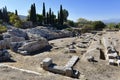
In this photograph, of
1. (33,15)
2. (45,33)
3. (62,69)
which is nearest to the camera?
(62,69)

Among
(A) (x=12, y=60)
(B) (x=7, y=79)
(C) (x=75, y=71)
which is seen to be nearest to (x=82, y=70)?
(C) (x=75, y=71)

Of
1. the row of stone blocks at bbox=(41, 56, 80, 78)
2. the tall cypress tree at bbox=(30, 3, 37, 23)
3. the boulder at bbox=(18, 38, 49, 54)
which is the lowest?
the row of stone blocks at bbox=(41, 56, 80, 78)

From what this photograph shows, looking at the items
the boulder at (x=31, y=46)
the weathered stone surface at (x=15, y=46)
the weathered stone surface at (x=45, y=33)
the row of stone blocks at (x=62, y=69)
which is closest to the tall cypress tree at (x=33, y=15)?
the weathered stone surface at (x=45, y=33)

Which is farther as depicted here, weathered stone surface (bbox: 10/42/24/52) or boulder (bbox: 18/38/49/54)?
weathered stone surface (bbox: 10/42/24/52)

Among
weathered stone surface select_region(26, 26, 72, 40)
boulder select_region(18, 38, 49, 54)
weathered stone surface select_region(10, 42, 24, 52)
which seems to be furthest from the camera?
weathered stone surface select_region(26, 26, 72, 40)

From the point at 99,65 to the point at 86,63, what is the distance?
112 cm

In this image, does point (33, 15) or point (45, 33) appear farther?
point (33, 15)

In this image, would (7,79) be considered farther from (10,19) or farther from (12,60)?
(10,19)

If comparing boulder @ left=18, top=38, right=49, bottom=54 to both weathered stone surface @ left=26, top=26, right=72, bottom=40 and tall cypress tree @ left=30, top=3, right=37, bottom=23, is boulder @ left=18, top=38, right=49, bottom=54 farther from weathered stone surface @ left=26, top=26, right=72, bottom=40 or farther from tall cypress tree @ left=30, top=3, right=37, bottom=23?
tall cypress tree @ left=30, top=3, right=37, bottom=23

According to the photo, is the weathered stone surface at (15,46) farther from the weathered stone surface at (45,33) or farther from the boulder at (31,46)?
the weathered stone surface at (45,33)

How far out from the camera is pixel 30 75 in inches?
525

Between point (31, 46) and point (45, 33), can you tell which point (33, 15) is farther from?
point (31, 46)

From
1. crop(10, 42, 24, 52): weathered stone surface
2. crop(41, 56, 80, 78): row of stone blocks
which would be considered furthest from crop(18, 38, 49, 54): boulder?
crop(41, 56, 80, 78): row of stone blocks

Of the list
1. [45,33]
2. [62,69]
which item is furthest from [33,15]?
[62,69]
